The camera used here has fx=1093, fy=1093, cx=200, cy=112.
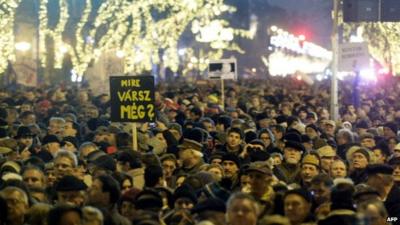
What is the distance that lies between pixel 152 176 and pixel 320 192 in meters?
1.79

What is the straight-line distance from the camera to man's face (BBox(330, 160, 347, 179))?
12.4 m

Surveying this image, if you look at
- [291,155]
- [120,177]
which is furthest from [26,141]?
[120,177]

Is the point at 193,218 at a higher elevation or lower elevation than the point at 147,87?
lower

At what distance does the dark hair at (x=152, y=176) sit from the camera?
11.2 metres

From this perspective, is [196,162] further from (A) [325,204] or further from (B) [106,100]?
(B) [106,100]

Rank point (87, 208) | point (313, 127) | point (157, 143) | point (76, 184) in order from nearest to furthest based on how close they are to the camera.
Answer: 1. point (87, 208)
2. point (76, 184)
3. point (157, 143)
4. point (313, 127)

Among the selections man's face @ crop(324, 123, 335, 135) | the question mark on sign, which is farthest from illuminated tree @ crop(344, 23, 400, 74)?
the question mark on sign

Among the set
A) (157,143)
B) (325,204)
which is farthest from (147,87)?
(325,204)

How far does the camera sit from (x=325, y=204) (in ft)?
31.1

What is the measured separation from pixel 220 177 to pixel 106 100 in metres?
13.2

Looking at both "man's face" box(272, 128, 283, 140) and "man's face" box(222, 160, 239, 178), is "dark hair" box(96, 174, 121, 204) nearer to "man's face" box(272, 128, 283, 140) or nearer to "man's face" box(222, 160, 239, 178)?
"man's face" box(222, 160, 239, 178)

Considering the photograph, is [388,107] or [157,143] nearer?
[157,143]

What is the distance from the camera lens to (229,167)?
41.0ft

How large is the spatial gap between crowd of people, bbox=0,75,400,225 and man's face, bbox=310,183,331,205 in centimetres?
1
